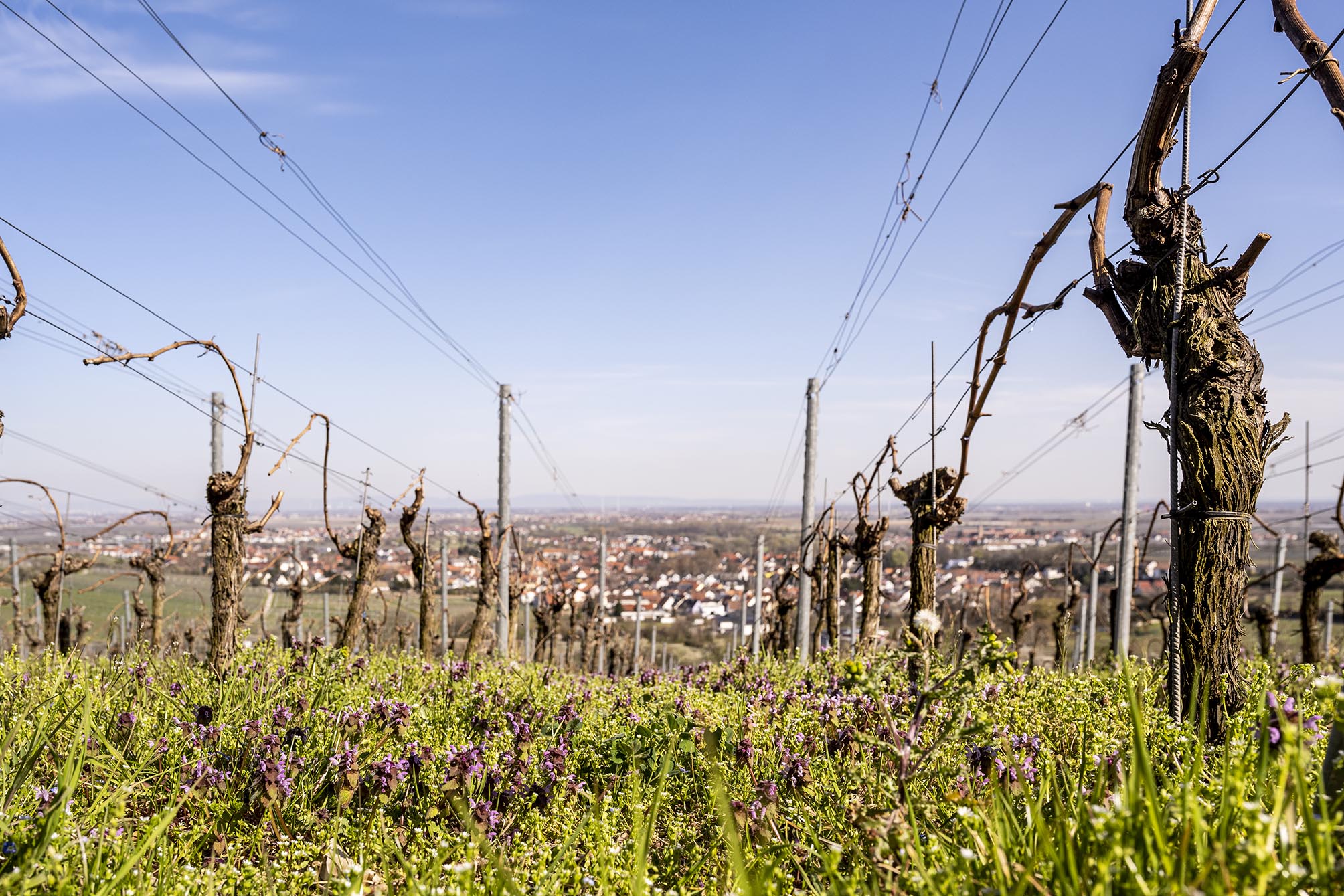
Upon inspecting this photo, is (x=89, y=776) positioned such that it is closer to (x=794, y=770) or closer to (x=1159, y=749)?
(x=794, y=770)

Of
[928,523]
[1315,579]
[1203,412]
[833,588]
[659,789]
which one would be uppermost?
[1203,412]

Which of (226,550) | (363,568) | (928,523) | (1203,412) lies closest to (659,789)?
(1203,412)

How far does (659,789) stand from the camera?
194 centimetres

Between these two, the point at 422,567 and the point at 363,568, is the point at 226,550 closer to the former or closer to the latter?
the point at 363,568

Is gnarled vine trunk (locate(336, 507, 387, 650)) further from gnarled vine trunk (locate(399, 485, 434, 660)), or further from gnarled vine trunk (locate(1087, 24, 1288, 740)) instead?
gnarled vine trunk (locate(1087, 24, 1288, 740))

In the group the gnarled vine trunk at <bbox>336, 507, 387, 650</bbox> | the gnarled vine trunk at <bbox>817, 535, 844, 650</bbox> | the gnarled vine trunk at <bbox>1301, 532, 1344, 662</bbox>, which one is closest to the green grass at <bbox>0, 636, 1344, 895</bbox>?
the gnarled vine trunk at <bbox>336, 507, 387, 650</bbox>

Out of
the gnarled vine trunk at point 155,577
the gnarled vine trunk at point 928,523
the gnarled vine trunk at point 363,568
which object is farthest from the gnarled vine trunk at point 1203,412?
the gnarled vine trunk at point 155,577

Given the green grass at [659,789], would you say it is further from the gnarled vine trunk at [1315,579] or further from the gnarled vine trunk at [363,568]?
the gnarled vine trunk at [1315,579]

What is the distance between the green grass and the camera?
68.9 inches

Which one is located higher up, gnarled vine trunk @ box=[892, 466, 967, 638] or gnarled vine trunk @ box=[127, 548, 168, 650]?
gnarled vine trunk @ box=[892, 466, 967, 638]

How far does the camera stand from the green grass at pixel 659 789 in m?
1.75

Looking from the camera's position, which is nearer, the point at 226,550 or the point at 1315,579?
the point at 226,550

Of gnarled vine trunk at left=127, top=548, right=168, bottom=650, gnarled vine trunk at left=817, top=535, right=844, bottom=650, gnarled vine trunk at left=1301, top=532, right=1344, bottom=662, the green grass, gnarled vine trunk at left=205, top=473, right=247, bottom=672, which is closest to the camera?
the green grass

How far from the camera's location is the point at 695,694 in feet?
17.5
